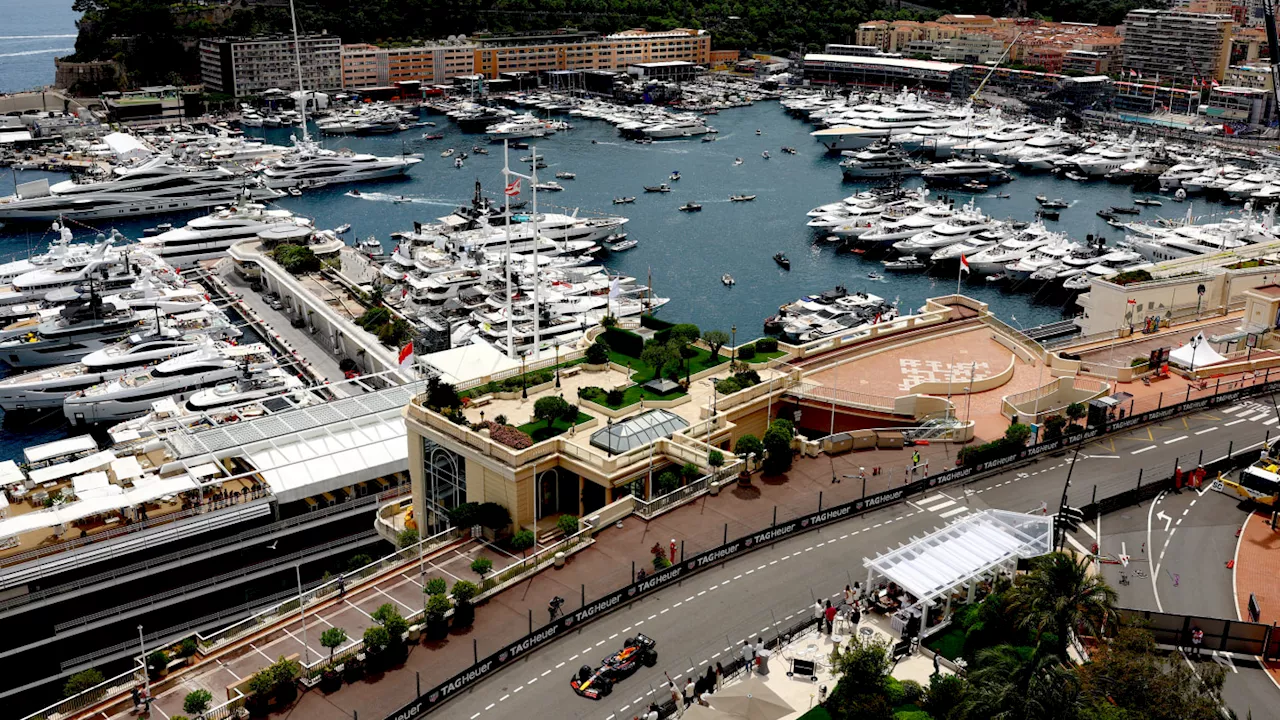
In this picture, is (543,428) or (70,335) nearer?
(543,428)

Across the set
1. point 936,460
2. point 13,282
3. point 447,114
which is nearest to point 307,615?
point 936,460

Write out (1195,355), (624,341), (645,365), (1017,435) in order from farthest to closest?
(1195,355)
(624,341)
(645,365)
(1017,435)

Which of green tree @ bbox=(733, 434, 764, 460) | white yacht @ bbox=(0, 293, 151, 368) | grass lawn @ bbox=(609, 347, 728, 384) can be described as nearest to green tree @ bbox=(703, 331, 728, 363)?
grass lawn @ bbox=(609, 347, 728, 384)

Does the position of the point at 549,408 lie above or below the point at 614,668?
above

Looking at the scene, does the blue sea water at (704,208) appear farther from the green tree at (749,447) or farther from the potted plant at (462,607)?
the potted plant at (462,607)

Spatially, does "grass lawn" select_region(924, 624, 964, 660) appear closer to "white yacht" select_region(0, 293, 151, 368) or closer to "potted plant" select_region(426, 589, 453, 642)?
"potted plant" select_region(426, 589, 453, 642)

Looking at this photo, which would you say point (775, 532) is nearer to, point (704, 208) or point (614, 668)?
point (614, 668)

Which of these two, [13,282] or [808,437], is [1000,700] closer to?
[808,437]

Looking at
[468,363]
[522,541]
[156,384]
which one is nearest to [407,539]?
[522,541]
